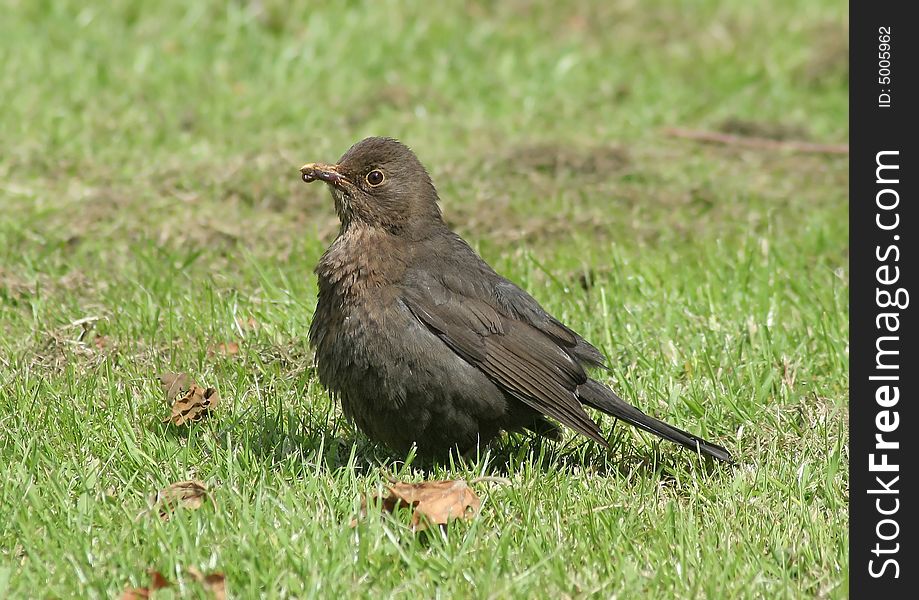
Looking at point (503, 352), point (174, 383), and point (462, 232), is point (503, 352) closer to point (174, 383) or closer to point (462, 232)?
point (174, 383)

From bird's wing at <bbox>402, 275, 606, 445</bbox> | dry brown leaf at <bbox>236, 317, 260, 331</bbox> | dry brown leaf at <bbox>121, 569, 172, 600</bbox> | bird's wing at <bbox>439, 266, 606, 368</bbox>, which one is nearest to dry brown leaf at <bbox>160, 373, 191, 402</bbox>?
dry brown leaf at <bbox>236, 317, 260, 331</bbox>

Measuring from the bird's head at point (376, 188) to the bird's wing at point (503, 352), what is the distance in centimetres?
30

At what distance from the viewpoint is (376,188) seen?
4.88 meters

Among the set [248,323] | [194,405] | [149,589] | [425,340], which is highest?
[425,340]

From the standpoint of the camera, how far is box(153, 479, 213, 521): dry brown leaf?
403 centimetres

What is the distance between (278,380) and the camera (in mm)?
Answer: 5289

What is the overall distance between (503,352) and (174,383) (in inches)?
51.1

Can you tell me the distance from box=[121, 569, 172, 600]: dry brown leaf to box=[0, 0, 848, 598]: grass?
5 cm

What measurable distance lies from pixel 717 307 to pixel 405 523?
7.89 ft

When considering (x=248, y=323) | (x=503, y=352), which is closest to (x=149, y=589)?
(x=503, y=352)

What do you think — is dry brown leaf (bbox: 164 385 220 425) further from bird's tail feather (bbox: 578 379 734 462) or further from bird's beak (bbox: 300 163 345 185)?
Result: bird's tail feather (bbox: 578 379 734 462)

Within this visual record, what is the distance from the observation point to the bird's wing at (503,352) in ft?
15.2

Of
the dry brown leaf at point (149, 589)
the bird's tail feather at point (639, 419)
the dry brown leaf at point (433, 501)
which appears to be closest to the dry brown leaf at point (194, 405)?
the dry brown leaf at point (433, 501)
